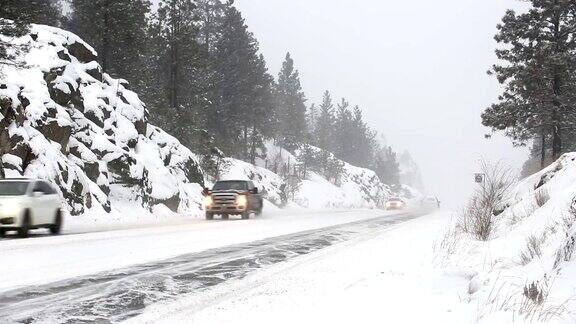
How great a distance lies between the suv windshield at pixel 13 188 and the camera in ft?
49.7

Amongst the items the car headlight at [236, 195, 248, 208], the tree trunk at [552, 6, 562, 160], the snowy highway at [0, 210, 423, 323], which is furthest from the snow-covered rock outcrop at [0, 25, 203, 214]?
the tree trunk at [552, 6, 562, 160]

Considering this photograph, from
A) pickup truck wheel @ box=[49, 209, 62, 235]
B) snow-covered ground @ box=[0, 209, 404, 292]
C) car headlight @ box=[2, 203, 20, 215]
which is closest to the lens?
snow-covered ground @ box=[0, 209, 404, 292]

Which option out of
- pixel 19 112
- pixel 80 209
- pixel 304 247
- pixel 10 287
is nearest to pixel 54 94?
pixel 19 112

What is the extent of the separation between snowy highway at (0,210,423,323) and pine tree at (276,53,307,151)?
68.0 metres

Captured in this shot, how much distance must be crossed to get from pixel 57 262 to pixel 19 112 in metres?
14.6

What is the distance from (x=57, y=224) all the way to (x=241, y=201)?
1123 centimetres

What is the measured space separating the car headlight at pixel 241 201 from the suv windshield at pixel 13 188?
12318mm

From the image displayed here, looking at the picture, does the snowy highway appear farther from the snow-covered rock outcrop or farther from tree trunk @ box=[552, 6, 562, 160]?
tree trunk @ box=[552, 6, 562, 160]

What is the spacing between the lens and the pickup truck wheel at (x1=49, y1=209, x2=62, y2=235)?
54.6ft

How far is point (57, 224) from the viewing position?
16734 millimetres

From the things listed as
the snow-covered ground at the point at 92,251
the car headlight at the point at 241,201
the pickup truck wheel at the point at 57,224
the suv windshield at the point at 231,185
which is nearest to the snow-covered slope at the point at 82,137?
the suv windshield at the point at 231,185

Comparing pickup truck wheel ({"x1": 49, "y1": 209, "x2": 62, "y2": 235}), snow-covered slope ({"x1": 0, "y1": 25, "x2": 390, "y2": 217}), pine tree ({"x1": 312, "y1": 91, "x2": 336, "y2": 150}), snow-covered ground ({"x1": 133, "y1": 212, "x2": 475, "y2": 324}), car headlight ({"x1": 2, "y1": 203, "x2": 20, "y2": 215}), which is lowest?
snow-covered ground ({"x1": 133, "y1": 212, "x2": 475, "y2": 324})

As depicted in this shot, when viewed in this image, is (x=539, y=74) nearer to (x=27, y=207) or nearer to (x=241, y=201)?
(x=241, y=201)

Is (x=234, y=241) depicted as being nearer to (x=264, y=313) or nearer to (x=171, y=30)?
(x=264, y=313)
